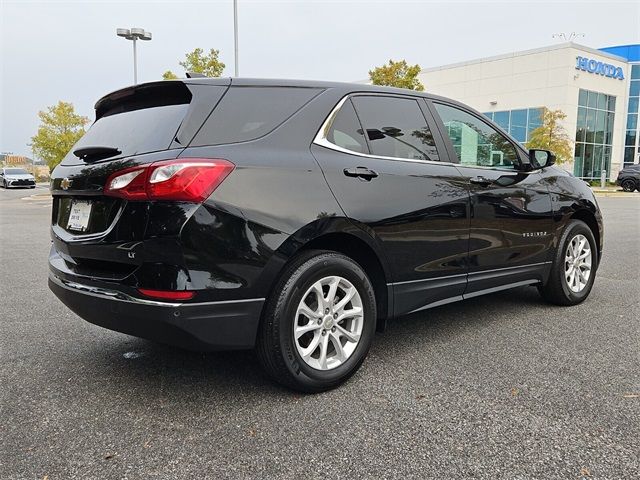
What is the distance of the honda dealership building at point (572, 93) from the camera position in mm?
36531

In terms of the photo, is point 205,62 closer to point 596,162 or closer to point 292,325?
point 292,325

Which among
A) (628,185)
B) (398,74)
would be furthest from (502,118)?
(398,74)

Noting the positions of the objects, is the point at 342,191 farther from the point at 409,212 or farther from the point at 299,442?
the point at 299,442

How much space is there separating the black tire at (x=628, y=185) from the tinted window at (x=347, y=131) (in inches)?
1357

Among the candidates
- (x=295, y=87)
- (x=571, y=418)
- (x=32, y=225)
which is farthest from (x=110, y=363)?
(x=32, y=225)

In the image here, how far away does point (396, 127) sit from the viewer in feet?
11.7

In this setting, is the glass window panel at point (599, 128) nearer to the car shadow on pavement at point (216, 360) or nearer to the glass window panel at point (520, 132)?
the glass window panel at point (520, 132)

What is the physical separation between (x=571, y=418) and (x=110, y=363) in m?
2.74

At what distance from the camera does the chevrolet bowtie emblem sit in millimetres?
3055

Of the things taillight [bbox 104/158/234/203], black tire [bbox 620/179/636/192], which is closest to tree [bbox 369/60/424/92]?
black tire [bbox 620/179/636/192]

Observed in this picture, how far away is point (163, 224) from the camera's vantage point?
2.51 metres

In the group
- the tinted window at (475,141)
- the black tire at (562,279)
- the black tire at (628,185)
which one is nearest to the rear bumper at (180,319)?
the tinted window at (475,141)

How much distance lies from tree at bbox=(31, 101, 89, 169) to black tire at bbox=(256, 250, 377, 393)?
1608 inches

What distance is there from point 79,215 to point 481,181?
2722mm
